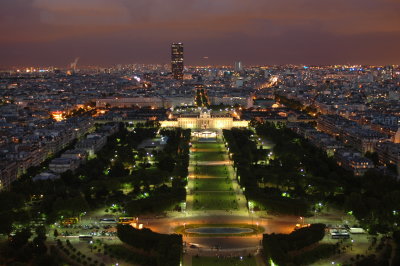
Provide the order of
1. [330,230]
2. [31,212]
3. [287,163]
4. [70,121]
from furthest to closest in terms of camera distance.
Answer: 1. [70,121]
2. [287,163]
3. [31,212]
4. [330,230]

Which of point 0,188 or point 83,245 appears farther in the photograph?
point 0,188

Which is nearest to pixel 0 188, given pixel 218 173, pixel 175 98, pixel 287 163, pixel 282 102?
pixel 218 173

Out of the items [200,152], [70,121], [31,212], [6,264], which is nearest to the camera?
[6,264]

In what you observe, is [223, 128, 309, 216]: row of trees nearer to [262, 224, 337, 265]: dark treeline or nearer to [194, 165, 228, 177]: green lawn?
[194, 165, 228, 177]: green lawn

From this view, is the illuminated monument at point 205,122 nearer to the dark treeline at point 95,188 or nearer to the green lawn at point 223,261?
the dark treeline at point 95,188

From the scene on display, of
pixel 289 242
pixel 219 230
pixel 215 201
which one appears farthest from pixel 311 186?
pixel 289 242

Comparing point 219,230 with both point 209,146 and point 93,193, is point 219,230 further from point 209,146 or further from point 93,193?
point 209,146

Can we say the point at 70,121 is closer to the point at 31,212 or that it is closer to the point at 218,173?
the point at 218,173
